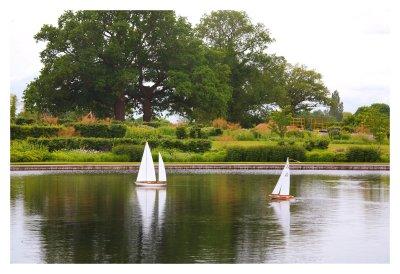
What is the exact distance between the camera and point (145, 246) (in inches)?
770

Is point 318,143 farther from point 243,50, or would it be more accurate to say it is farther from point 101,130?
point 243,50

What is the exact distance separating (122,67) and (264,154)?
46.9 feet

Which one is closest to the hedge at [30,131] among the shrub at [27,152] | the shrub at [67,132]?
→ the shrub at [67,132]

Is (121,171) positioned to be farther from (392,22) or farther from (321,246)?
(321,246)

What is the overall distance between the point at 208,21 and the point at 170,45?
8992mm

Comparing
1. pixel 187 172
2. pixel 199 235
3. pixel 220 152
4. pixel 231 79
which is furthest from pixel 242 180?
pixel 231 79

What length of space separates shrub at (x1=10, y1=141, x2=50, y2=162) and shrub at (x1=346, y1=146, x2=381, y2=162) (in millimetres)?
15014

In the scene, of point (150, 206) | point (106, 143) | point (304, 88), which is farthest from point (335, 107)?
point (150, 206)

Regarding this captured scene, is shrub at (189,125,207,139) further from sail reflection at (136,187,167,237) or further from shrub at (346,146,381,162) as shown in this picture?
sail reflection at (136,187,167,237)

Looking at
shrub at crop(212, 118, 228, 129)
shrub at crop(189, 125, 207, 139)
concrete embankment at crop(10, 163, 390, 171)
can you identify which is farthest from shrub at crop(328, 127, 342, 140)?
concrete embankment at crop(10, 163, 390, 171)

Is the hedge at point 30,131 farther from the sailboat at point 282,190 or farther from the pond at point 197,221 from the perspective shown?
the sailboat at point 282,190

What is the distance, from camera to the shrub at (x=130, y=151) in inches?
1642

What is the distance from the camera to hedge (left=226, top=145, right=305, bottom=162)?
42438mm

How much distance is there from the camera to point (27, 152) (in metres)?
40.8
